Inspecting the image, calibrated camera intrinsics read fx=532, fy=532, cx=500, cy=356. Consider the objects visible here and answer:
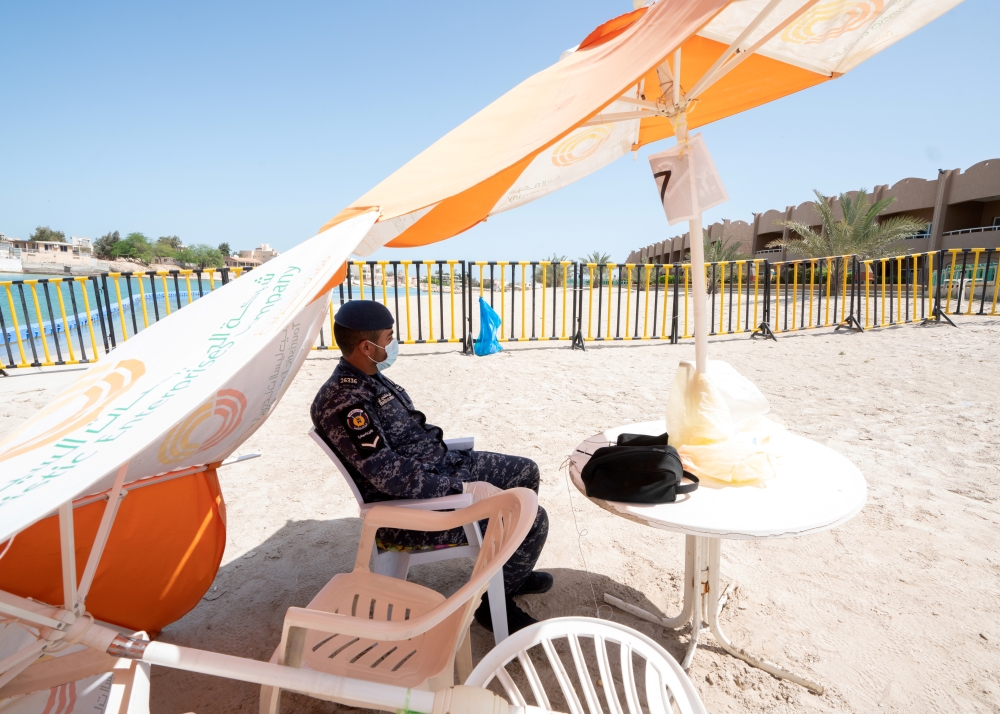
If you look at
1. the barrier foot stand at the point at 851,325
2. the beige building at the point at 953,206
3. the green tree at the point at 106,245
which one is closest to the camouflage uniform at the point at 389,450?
the barrier foot stand at the point at 851,325

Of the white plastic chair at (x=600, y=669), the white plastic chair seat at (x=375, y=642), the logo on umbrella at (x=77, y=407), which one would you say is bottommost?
the white plastic chair seat at (x=375, y=642)

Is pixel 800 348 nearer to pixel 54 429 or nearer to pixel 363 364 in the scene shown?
pixel 363 364

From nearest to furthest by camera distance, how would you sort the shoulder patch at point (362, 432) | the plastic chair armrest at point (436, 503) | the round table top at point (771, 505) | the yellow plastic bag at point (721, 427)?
the round table top at point (771, 505) → the yellow plastic bag at point (721, 427) → the plastic chair armrest at point (436, 503) → the shoulder patch at point (362, 432)

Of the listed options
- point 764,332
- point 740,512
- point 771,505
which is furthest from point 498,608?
point 764,332

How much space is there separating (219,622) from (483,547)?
5.30 ft

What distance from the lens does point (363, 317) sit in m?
2.53

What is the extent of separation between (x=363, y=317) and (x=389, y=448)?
0.64 metres

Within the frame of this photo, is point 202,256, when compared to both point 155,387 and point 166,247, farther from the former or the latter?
point 155,387

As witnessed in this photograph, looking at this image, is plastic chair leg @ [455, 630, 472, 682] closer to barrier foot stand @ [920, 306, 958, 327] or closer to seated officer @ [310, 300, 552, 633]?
seated officer @ [310, 300, 552, 633]

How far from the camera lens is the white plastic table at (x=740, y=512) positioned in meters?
1.78

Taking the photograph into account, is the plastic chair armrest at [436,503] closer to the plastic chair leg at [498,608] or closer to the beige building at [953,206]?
the plastic chair leg at [498,608]

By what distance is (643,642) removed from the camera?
5.21ft

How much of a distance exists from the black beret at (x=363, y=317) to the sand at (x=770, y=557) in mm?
1513

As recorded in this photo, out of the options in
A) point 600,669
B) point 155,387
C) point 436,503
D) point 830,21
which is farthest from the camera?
point 830,21
